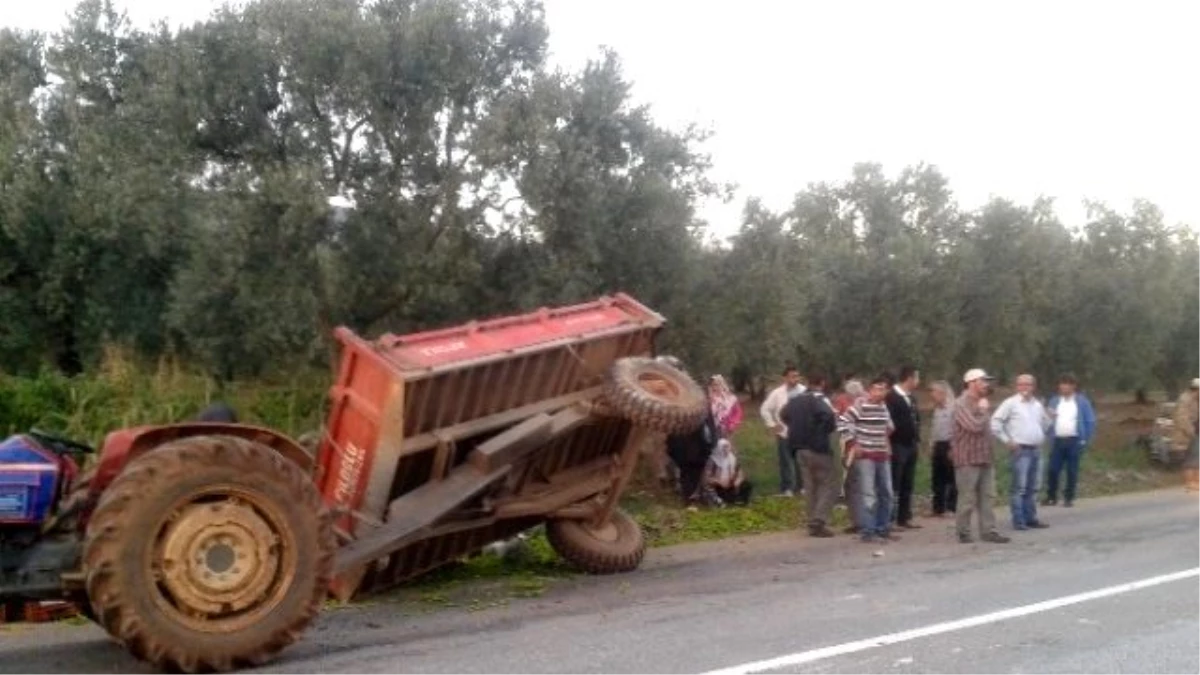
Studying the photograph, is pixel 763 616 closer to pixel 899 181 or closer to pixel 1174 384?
pixel 899 181

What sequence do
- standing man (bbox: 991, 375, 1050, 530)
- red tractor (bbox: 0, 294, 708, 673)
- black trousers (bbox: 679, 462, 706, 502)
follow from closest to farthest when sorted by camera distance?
red tractor (bbox: 0, 294, 708, 673) → standing man (bbox: 991, 375, 1050, 530) → black trousers (bbox: 679, 462, 706, 502)

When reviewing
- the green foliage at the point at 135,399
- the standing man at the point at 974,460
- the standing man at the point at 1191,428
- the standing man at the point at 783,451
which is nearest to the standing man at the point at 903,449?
the standing man at the point at 974,460

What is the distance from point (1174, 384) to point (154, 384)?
34.2 meters

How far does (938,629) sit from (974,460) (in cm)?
564

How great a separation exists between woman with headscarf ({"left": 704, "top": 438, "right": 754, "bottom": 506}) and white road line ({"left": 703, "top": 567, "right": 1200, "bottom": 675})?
18.9ft

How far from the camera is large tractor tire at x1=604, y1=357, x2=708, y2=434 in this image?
1053cm

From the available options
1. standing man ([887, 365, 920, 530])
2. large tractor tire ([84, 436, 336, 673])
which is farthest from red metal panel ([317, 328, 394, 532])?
standing man ([887, 365, 920, 530])

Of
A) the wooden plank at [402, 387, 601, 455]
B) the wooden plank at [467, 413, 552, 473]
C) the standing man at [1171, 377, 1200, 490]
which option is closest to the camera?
the wooden plank at [402, 387, 601, 455]

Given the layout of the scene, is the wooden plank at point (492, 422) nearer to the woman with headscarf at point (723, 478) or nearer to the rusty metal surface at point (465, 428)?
the rusty metal surface at point (465, 428)

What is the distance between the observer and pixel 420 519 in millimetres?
9609

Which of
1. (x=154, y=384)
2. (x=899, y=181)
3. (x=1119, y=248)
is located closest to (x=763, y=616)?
(x=154, y=384)

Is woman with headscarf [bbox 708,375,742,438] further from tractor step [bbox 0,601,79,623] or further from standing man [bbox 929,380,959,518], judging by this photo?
tractor step [bbox 0,601,79,623]

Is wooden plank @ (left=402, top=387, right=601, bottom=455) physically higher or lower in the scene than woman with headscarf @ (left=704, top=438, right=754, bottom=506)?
higher

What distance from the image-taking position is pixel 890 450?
14.4 meters
